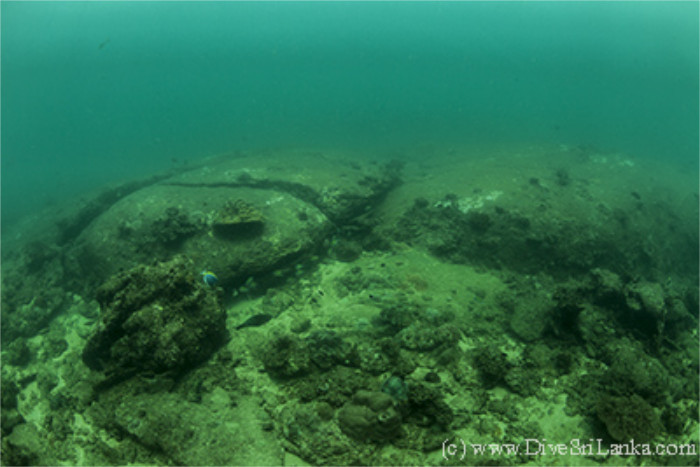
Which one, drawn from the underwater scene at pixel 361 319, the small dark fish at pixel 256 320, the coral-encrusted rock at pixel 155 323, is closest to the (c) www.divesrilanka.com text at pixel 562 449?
the underwater scene at pixel 361 319

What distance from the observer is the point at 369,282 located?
1095 cm

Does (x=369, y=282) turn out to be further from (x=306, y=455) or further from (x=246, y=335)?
(x=306, y=455)

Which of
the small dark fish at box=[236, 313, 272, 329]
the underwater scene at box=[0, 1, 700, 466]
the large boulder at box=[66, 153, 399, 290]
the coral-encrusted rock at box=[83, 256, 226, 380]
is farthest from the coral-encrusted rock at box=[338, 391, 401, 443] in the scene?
the large boulder at box=[66, 153, 399, 290]

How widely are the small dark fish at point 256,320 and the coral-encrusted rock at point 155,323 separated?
766 mm

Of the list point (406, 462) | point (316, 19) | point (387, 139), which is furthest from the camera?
point (316, 19)

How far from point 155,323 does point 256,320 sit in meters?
2.72

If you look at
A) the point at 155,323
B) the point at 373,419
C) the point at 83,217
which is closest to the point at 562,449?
the point at 373,419

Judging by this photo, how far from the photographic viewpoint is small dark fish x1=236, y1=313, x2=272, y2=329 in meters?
9.19

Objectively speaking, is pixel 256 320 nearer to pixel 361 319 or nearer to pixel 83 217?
Answer: pixel 361 319

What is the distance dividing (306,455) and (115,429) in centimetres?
406

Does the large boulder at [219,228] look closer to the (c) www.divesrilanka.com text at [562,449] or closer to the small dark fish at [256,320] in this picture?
the small dark fish at [256,320]

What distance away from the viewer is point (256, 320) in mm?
9273

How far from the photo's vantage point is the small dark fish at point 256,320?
919 centimetres

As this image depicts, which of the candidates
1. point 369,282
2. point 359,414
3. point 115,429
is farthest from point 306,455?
point 369,282
